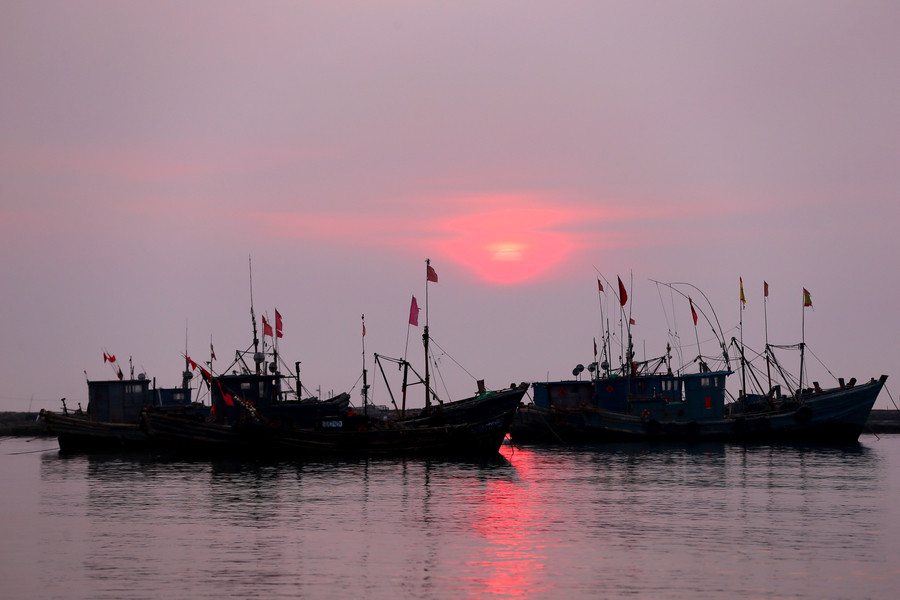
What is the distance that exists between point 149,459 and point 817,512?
1661 inches

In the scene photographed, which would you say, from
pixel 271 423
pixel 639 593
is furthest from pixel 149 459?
pixel 639 593

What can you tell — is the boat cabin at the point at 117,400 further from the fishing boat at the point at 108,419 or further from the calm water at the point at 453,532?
the calm water at the point at 453,532

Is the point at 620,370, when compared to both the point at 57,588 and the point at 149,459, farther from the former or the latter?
the point at 57,588

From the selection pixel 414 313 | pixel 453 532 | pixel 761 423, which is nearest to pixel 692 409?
pixel 761 423

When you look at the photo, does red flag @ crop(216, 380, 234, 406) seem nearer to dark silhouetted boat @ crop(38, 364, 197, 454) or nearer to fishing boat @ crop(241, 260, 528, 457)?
fishing boat @ crop(241, 260, 528, 457)

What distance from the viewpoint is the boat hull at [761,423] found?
74375 millimetres

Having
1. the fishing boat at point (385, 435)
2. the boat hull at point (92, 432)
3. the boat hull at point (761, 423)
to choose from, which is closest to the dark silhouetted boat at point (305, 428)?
the fishing boat at point (385, 435)

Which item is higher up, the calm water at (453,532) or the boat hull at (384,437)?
the boat hull at (384,437)

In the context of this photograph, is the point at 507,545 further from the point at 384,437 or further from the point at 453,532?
the point at 384,437

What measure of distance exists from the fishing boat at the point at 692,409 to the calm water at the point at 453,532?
1857 centimetres

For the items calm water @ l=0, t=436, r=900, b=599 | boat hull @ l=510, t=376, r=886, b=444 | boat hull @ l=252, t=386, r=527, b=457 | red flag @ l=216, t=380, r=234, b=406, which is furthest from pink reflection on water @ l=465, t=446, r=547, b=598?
boat hull @ l=510, t=376, r=886, b=444

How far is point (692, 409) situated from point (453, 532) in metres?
47.0

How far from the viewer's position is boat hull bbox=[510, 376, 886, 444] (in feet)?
244

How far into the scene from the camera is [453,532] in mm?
32094
